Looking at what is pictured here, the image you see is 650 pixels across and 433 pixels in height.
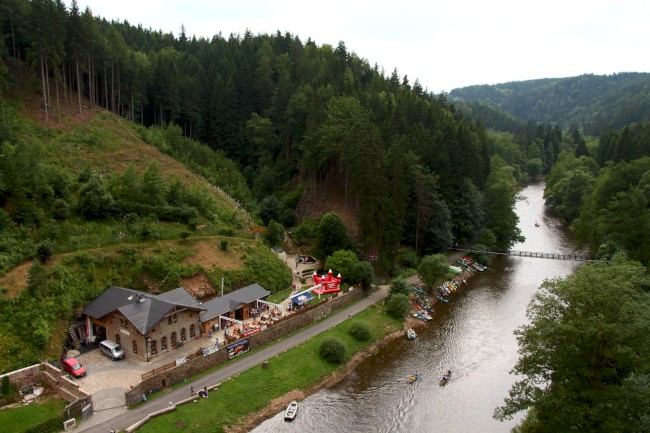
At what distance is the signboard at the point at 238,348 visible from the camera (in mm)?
40438

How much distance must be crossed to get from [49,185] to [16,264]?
459 inches

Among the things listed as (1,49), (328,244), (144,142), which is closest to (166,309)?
(328,244)

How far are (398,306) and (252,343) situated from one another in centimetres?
1720

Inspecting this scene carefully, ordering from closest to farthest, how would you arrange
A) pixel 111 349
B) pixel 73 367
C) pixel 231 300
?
pixel 73 367 < pixel 111 349 < pixel 231 300

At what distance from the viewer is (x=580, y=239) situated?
7525 cm

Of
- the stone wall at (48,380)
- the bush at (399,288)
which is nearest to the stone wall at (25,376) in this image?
the stone wall at (48,380)

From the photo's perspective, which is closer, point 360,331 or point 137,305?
point 137,305

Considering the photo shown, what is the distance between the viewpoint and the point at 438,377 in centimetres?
4169

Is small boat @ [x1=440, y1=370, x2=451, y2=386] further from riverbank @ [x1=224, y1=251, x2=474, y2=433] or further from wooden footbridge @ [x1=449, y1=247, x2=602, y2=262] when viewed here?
wooden footbridge @ [x1=449, y1=247, x2=602, y2=262]

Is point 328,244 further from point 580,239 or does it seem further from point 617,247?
point 580,239

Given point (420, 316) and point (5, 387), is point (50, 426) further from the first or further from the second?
point (420, 316)

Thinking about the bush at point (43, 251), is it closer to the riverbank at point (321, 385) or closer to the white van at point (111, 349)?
the white van at point (111, 349)

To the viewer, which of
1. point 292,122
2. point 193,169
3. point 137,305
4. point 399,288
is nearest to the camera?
point 137,305

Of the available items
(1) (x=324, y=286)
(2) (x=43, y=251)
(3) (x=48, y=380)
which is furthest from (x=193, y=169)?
(3) (x=48, y=380)
